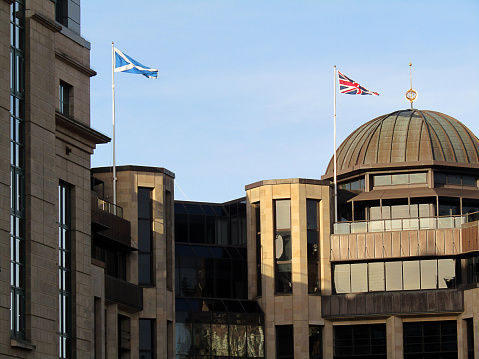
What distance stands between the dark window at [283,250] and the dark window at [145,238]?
10.7 m

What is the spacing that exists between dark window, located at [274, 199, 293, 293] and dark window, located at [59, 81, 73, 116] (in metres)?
27.8

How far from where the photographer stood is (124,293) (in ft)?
275

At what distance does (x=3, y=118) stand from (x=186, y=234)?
38.8 metres

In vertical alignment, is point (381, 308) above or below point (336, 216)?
below

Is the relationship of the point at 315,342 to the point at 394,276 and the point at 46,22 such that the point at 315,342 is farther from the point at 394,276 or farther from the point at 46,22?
the point at 46,22

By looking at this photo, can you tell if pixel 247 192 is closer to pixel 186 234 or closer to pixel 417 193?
pixel 186 234

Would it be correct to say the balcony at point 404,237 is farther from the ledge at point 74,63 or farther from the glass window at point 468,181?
the ledge at point 74,63

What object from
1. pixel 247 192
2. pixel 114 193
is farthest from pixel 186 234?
pixel 114 193

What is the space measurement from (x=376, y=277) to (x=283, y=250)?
686 cm

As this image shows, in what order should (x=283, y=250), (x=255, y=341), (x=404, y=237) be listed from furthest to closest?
(x=283, y=250)
(x=255, y=341)
(x=404, y=237)

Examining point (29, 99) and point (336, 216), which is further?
point (336, 216)

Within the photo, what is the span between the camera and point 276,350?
9350 centimetres

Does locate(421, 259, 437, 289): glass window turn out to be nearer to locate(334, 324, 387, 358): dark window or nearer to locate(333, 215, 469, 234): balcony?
locate(333, 215, 469, 234): balcony

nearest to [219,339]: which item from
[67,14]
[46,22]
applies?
[67,14]
